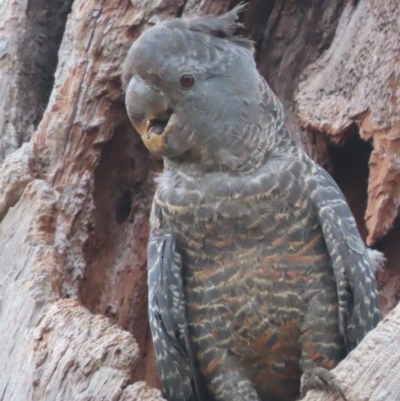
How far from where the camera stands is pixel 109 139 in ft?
12.5

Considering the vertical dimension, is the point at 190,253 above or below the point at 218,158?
below

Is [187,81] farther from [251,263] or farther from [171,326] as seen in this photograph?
[171,326]

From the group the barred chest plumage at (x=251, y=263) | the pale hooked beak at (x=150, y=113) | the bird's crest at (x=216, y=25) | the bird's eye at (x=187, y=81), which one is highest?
A: the bird's crest at (x=216, y=25)

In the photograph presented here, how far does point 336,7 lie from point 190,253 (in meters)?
1.90

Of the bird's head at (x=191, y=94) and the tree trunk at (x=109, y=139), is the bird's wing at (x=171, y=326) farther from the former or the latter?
the bird's head at (x=191, y=94)

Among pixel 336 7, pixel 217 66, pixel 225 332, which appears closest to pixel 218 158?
pixel 217 66

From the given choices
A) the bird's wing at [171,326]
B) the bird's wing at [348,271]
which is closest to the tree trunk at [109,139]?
the bird's wing at [171,326]

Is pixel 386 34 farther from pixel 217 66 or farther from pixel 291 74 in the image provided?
pixel 217 66

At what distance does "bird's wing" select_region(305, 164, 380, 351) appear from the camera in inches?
118

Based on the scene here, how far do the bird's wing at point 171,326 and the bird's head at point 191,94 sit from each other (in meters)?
0.45

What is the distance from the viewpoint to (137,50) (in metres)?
2.95

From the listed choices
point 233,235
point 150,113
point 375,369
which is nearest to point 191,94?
point 150,113

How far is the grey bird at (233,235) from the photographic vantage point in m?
2.95

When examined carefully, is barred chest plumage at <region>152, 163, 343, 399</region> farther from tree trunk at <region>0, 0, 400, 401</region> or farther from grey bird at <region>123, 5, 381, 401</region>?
tree trunk at <region>0, 0, 400, 401</region>
